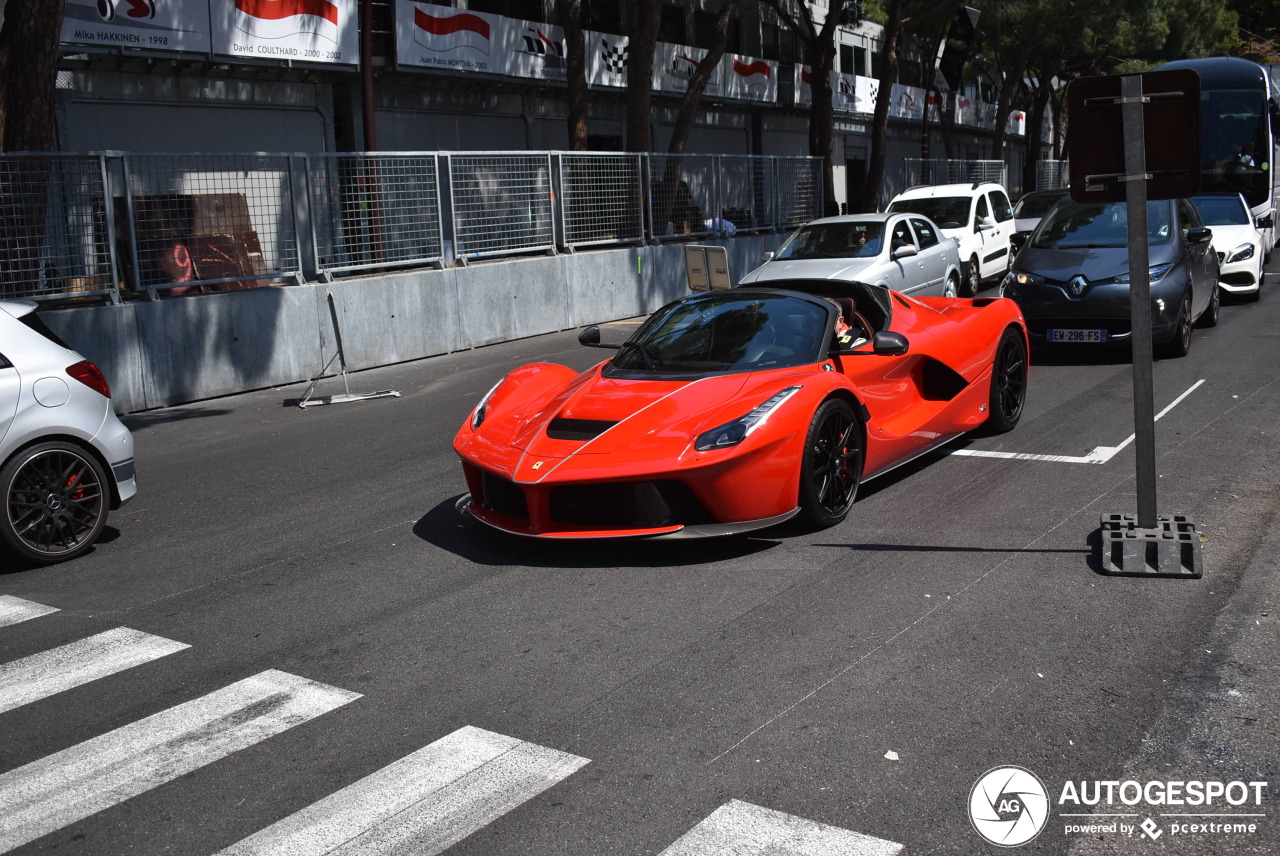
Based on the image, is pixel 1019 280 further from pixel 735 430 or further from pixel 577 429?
pixel 577 429

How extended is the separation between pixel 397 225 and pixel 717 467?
1052 cm

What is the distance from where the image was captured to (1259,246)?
686 inches

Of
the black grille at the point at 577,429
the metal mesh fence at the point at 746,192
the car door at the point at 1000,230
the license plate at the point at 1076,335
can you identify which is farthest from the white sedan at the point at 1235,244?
the black grille at the point at 577,429

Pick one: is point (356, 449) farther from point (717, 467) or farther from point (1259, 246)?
point (1259, 246)

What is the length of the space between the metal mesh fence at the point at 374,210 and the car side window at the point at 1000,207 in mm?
10195

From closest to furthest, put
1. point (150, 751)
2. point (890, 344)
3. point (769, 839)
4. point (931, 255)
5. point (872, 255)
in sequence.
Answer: point (769, 839)
point (150, 751)
point (890, 344)
point (872, 255)
point (931, 255)

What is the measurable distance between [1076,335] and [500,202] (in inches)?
326

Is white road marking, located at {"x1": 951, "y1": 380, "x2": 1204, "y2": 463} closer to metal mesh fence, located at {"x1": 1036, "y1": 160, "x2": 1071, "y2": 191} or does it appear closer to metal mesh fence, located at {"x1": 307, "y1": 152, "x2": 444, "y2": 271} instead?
metal mesh fence, located at {"x1": 307, "y1": 152, "x2": 444, "y2": 271}

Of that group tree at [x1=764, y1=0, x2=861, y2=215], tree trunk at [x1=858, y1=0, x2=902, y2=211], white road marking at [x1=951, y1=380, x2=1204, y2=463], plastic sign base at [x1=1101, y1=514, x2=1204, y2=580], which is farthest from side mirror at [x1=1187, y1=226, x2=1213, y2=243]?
tree trunk at [x1=858, y1=0, x2=902, y2=211]

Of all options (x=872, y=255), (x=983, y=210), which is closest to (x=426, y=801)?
(x=872, y=255)

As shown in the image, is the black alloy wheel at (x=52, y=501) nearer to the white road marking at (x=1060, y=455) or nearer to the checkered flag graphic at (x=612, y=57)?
the white road marking at (x=1060, y=455)

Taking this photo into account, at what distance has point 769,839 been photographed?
348cm

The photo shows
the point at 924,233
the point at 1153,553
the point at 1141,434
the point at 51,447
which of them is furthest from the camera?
the point at 924,233

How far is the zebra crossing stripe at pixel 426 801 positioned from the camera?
140 inches
